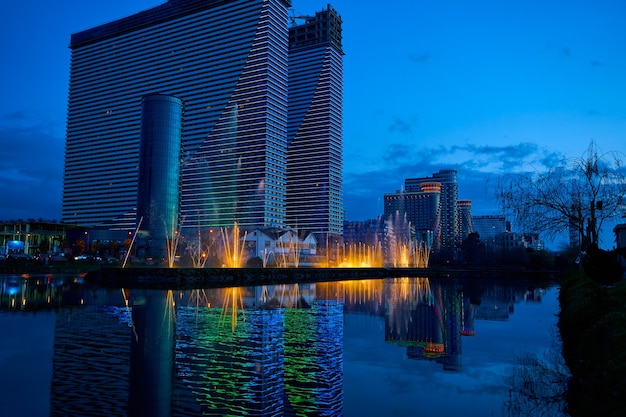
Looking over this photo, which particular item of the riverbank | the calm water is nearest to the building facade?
the calm water

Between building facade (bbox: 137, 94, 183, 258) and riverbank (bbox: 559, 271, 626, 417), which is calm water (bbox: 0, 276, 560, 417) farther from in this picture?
building facade (bbox: 137, 94, 183, 258)

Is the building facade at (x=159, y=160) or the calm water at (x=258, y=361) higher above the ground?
the building facade at (x=159, y=160)

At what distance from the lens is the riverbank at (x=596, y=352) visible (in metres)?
11.0

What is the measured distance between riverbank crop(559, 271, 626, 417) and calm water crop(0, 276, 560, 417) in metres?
1.09

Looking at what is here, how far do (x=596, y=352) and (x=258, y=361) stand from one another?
10.1 meters

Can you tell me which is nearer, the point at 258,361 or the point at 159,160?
the point at 258,361

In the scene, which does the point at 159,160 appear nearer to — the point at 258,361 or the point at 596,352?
the point at 258,361

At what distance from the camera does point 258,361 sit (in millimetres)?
16312

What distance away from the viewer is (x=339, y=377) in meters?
14.8

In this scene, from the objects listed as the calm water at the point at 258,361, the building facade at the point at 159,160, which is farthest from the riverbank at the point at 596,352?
the building facade at the point at 159,160

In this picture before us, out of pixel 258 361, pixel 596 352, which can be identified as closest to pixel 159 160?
pixel 258 361

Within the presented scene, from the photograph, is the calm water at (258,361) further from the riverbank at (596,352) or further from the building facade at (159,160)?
the building facade at (159,160)

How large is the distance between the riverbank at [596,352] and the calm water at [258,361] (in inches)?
42.7

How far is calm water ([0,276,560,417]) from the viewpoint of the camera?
12062mm
